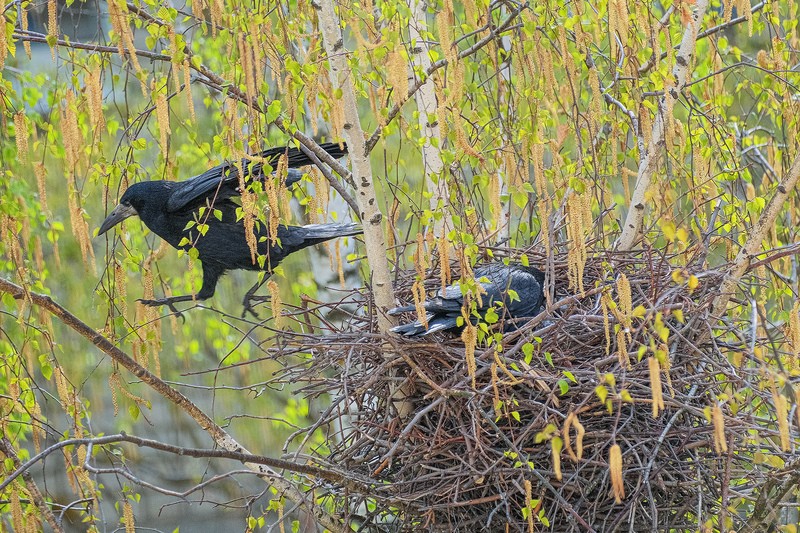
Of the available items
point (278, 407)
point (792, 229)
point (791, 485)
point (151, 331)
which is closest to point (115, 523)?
point (278, 407)

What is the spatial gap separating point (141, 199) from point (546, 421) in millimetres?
2186

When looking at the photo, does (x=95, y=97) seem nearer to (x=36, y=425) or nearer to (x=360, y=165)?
(x=360, y=165)

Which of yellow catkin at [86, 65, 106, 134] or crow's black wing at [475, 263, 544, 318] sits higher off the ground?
yellow catkin at [86, 65, 106, 134]

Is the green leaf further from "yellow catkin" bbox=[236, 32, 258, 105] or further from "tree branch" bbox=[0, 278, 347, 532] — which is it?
"tree branch" bbox=[0, 278, 347, 532]

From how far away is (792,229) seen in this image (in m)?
5.25

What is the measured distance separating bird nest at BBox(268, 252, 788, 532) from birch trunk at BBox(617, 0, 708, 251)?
1.25ft

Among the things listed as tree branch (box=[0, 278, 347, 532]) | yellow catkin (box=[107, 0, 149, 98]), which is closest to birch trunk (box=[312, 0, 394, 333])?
yellow catkin (box=[107, 0, 149, 98])

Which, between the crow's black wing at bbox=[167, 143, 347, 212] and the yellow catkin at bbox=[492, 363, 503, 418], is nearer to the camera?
the yellow catkin at bbox=[492, 363, 503, 418]

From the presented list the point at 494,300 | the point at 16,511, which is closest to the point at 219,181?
the point at 494,300

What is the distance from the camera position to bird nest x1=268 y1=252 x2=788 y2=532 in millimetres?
3629

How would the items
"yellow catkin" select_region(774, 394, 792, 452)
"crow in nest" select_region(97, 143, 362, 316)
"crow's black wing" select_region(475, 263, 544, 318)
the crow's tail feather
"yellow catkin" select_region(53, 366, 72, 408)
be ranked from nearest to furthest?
"yellow catkin" select_region(774, 394, 792, 452) → "yellow catkin" select_region(53, 366, 72, 408) → "crow's black wing" select_region(475, 263, 544, 318) → the crow's tail feather → "crow in nest" select_region(97, 143, 362, 316)

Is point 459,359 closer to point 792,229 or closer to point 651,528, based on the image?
point 651,528

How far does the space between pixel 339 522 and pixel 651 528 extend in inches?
47.4

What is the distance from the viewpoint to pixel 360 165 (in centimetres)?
363
